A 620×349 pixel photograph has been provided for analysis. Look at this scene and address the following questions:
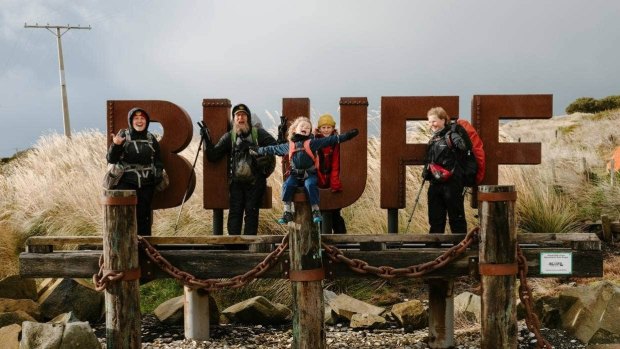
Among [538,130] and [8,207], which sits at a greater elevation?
[538,130]

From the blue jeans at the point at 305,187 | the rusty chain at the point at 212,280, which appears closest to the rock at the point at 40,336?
the rusty chain at the point at 212,280

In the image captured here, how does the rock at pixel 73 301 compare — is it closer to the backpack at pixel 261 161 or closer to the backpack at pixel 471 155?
the backpack at pixel 261 161

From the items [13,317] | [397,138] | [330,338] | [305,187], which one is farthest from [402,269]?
[13,317]

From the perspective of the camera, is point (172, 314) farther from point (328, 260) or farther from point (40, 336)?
point (328, 260)

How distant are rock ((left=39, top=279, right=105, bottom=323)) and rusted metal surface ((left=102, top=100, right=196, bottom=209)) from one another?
1.71m

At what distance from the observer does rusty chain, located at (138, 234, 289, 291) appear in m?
5.39

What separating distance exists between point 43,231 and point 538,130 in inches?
655

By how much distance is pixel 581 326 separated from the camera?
264 inches

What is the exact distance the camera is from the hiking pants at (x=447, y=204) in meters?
6.19

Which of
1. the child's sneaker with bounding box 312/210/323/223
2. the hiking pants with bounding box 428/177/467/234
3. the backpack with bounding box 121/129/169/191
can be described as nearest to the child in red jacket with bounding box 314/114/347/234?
the hiking pants with bounding box 428/177/467/234

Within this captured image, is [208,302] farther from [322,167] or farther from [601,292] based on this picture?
[601,292]

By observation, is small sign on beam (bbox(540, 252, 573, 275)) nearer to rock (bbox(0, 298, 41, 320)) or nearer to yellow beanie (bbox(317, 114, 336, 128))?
yellow beanie (bbox(317, 114, 336, 128))

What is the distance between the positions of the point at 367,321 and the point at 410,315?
0.46 meters

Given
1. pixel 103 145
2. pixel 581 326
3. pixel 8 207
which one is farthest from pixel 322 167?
pixel 103 145
